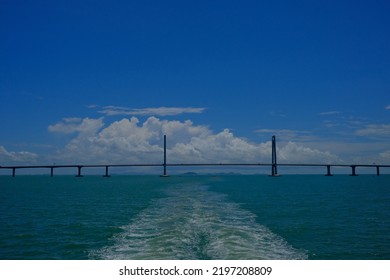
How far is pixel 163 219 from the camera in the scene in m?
22.7

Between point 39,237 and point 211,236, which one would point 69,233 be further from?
point 211,236

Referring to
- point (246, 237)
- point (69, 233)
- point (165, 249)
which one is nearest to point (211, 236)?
point (246, 237)

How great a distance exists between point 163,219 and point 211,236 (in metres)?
6.70

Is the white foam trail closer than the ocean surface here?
Yes

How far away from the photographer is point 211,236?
54.5 feet

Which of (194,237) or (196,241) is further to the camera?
(194,237)

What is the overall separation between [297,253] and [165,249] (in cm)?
511

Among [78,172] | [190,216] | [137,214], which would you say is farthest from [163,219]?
[78,172]

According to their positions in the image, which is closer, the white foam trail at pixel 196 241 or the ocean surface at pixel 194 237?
the white foam trail at pixel 196 241

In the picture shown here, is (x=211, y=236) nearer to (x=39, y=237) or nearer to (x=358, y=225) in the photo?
(x=39, y=237)

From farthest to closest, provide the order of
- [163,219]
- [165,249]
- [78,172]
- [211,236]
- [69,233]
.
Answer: [78,172]
[163,219]
[69,233]
[211,236]
[165,249]

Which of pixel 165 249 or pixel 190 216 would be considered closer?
pixel 165 249
